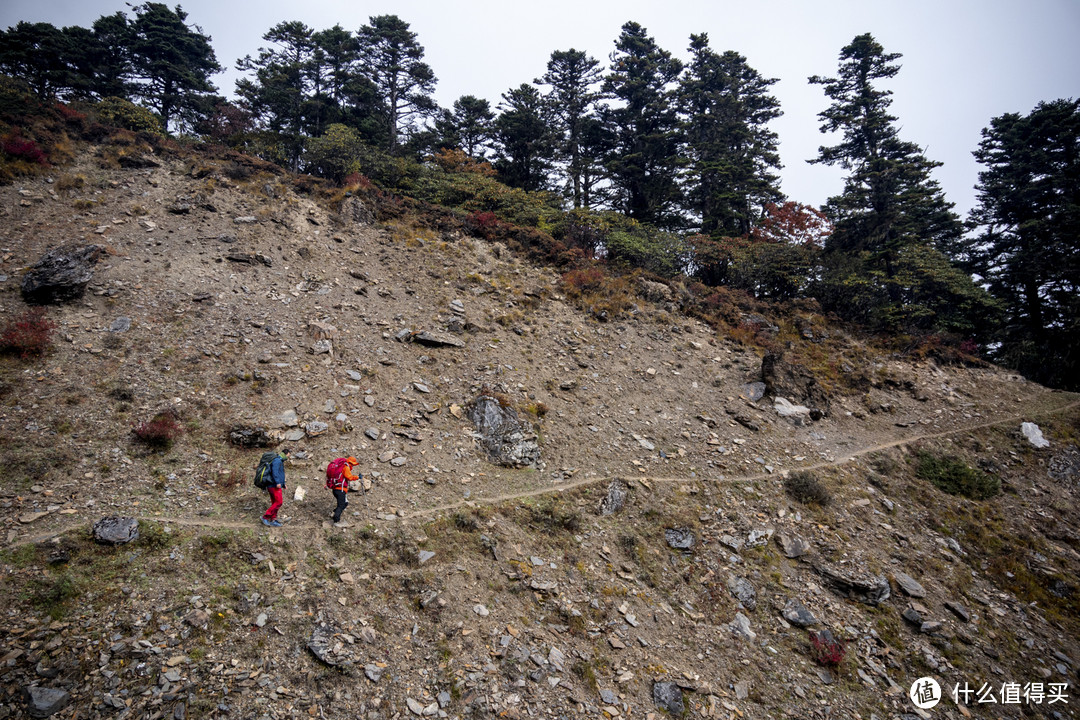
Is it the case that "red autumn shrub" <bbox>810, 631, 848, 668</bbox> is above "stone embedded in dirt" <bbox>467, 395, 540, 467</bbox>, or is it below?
below

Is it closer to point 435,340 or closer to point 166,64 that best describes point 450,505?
point 435,340

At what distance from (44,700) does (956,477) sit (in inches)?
904

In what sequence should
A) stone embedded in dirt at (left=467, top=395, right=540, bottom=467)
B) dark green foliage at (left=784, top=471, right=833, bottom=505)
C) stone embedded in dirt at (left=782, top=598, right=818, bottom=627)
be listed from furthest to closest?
dark green foliage at (left=784, top=471, right=833, bottom=505), stone embedded in dirt at (left=467, top=395, right=540, bottom=467), stone embedded in dirt at (left=782, top=598, right=818, bottom=627)

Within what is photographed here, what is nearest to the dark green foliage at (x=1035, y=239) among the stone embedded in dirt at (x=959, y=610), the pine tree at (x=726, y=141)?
the pine tree at (x=726, y=141)

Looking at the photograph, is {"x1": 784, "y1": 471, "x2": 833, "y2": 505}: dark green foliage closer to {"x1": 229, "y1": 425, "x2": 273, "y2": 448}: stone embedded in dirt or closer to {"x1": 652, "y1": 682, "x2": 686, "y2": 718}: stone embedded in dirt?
{"x1": 652, "y1": 682, "x2": 686, "y2": 718}: stone embedded in dirt

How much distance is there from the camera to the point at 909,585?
36.5 ft

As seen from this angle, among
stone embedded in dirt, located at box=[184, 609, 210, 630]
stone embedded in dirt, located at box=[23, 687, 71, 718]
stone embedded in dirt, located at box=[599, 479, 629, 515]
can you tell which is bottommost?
stone embedded in dirt, located at box=[23, 687, 71, 718]

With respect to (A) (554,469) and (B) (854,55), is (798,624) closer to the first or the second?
(A) (554,469)

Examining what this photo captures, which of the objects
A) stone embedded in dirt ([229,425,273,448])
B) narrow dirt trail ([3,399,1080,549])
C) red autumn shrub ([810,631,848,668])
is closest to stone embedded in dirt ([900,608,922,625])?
red autumn shrub ([810,631,848,668])

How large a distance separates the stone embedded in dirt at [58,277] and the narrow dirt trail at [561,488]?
840cm

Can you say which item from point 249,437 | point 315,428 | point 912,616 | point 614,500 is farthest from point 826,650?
point 249,437

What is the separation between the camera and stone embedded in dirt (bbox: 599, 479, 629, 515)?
11797mm

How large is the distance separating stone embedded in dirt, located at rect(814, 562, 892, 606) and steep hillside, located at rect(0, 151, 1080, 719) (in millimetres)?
71

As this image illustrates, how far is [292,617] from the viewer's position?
24.5ft
